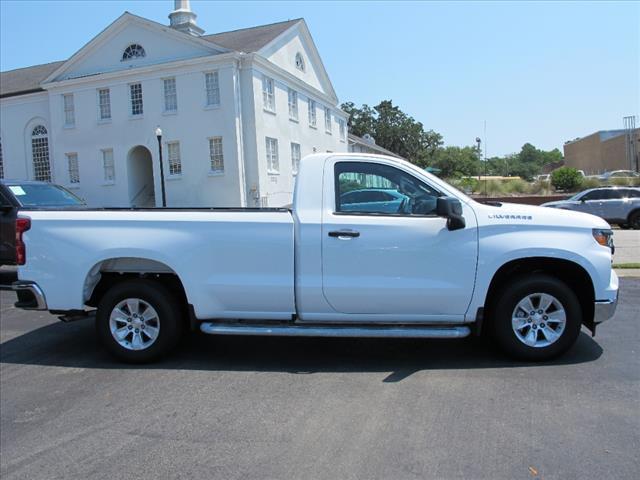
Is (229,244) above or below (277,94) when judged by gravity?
below

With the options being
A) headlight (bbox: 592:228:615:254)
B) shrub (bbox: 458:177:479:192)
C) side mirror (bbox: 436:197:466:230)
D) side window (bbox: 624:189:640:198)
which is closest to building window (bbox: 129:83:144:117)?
shrub (bbox: 458:177:479:192)

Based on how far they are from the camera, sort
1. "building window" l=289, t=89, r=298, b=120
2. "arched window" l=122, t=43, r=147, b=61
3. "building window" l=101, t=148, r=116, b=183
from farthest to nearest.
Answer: "building window" l=289, t=89, r=298, b=120
"building window" l=101, t=148, r=116, b=183
"arched window" l=122, t=43, r=147, b=61

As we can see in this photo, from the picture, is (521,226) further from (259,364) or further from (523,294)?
(259,364)

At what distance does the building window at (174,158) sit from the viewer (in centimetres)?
2989

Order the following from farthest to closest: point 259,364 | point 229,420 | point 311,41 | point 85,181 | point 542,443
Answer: point 311,41, point 85,181, point 259,364, point 229,420, point 542,443

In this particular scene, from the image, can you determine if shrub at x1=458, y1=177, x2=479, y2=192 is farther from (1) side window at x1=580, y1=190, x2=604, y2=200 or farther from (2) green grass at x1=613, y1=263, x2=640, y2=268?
(2) green grass at x1=613, y1=263, x2=640, y2=268

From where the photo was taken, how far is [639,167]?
58.3 meters

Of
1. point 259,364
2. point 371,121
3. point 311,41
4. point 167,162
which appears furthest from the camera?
point 371,121

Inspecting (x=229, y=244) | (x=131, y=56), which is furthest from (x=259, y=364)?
(x=131, y=56)

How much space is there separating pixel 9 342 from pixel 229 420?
3920 mm

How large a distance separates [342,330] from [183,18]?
104 ft

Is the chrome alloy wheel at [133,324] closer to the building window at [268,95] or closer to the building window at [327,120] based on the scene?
the building window at [268,95]

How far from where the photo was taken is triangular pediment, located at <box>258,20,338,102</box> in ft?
103

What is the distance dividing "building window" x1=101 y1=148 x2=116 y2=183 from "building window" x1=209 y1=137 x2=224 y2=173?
254 inches
